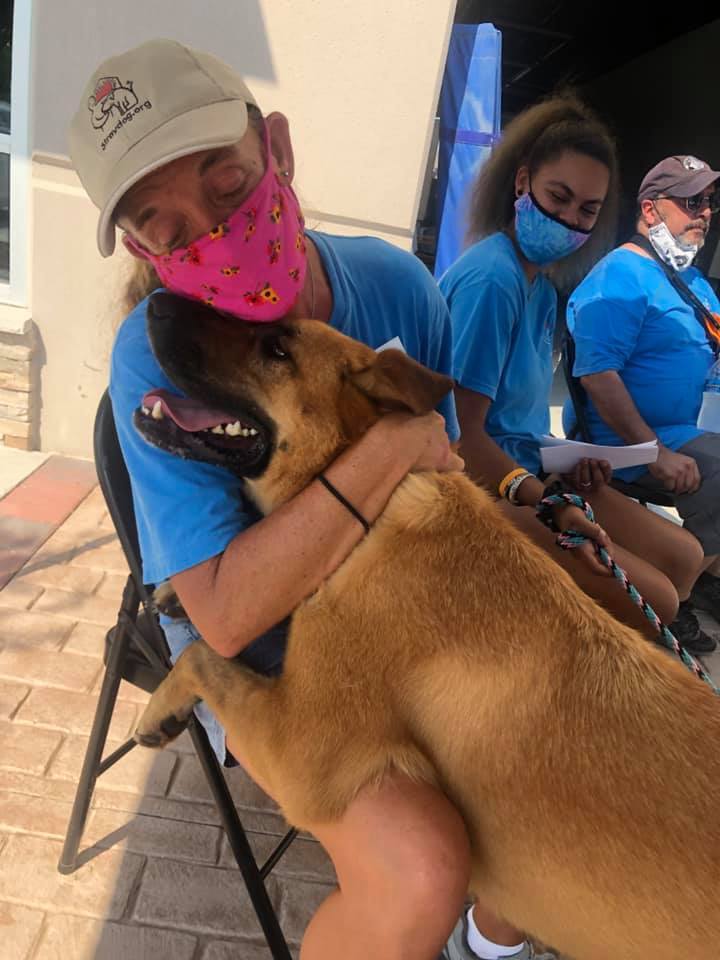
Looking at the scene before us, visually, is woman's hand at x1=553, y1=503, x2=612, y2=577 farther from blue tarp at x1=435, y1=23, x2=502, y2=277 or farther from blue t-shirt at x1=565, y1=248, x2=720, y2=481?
blue tarp at x1=435, y1=23, x2=502, y2=277

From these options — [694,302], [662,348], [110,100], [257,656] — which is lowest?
[257,656]

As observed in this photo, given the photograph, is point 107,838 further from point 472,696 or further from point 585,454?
point 585,454

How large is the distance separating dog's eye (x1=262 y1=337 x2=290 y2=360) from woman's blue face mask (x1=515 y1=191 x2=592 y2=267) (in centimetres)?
157

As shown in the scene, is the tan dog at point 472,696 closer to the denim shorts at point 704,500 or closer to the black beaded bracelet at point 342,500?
the black beaded bracelet at point 342,500

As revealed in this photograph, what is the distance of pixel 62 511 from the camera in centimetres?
414

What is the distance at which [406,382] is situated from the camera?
1752 mm

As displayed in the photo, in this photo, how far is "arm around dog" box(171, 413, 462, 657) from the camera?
1677mm

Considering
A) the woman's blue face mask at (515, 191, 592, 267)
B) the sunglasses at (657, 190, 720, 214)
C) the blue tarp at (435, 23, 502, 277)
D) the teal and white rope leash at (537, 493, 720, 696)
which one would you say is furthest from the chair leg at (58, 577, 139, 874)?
the blue tarp at (435, 23, 502, 277)

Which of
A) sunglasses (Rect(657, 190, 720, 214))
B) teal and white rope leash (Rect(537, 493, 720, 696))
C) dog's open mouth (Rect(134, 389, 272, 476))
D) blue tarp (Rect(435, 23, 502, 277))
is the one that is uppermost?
blue tarp (Rect(435, 23, 502, 277))

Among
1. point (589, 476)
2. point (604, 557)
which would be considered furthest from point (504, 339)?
point (604, 557)

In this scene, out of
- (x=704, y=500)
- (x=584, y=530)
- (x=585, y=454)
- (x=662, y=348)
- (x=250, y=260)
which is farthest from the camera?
(x=662, y=348)


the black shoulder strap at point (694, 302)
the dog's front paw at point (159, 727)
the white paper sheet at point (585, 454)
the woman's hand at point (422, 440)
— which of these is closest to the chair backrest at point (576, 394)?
the black shoulder strap at point (694, 302)

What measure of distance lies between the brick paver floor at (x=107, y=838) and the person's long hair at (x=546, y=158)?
8.74ft

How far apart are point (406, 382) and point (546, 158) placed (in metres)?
1.81
